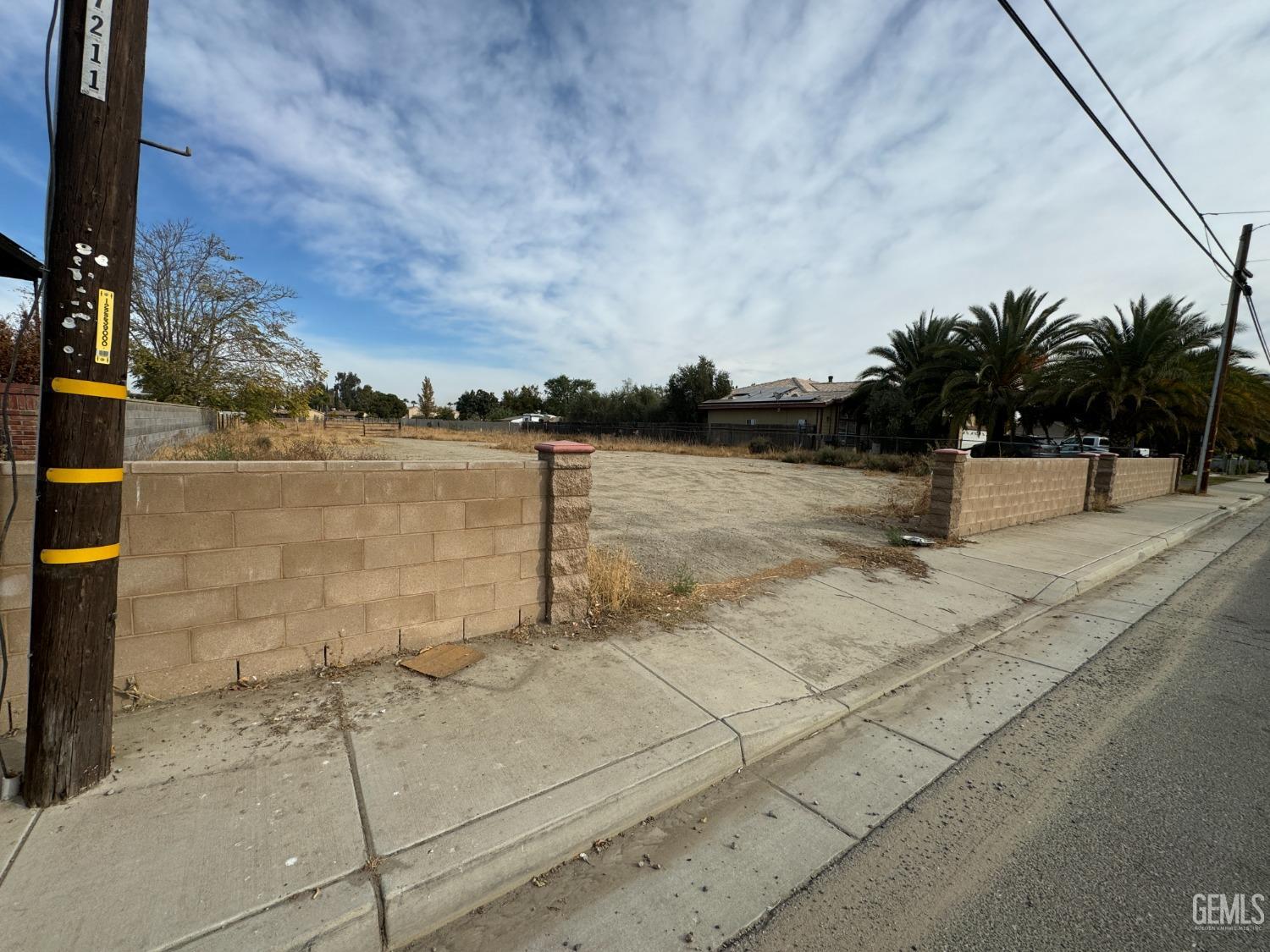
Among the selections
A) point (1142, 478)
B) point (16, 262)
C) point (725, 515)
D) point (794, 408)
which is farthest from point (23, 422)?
point (794, 408)

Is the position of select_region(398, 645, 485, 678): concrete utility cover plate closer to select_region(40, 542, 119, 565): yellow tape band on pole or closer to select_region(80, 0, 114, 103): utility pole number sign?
select_region(40, 542, 119, 565): yellow tape band on pole

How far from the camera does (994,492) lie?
31.9 ft

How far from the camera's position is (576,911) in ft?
7.06

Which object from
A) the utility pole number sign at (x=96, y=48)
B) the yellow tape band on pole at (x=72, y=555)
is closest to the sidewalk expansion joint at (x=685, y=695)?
the yellow tape band on pole at (x=72, y=555)

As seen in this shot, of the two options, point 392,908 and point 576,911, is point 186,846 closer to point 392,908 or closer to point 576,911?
point 392,908

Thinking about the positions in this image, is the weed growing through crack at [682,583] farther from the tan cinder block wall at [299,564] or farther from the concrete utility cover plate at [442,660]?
the concrete utility cover plate at [442,660]

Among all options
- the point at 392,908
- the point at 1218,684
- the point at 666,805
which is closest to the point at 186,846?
the point at 392,908

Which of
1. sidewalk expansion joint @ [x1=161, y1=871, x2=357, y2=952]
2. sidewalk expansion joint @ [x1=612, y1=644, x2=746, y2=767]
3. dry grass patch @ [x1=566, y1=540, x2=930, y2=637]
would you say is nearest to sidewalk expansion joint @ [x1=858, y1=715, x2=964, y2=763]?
sidewalk expansion joint @ [x1=612, y1=644, x2=746, y2=767]

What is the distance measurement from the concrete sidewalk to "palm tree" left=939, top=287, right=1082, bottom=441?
2348cm

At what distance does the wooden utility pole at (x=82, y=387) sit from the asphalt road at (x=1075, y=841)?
2.93 m

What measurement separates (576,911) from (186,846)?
1.55 metres

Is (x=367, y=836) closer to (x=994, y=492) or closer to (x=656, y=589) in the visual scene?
(x=656, y=589)

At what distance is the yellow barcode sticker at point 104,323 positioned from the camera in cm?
232

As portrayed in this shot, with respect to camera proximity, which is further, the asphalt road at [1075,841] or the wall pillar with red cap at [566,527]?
the wall pillar with red cap at [566,527]
